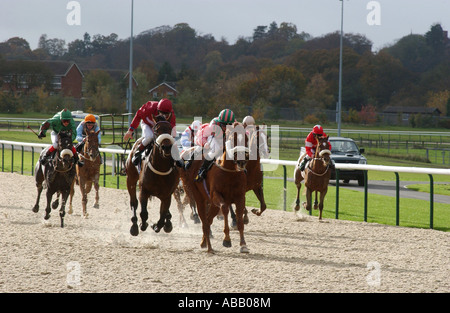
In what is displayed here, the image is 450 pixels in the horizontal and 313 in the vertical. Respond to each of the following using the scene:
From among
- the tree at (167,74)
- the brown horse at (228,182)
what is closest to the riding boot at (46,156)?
the brown horse at (228,182)

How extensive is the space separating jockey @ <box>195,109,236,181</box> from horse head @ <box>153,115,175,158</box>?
19.1 inches

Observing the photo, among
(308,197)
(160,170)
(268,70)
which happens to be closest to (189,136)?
(308,197)

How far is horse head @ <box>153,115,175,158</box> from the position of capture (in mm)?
8281

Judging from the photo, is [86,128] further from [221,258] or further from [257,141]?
[221,258]

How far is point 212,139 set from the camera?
28.9 ft

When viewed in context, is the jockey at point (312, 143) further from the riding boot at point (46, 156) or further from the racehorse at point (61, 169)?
the riding boot at point (46, 156)

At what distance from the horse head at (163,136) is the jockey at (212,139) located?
486mm

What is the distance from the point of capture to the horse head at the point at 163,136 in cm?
828

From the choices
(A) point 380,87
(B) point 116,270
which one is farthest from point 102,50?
(B) point 116,270

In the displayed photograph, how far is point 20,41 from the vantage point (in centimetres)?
12675

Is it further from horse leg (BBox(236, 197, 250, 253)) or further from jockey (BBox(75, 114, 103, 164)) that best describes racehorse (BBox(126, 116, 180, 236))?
jockey (BBox(75, 114, 103, 164))

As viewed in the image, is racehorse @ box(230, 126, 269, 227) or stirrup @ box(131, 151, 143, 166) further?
racehorse @ box(230, 126, 269, 227)

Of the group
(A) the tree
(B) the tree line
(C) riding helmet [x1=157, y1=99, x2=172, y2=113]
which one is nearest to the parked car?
(C) riding helmet [x1=157, y1=99, x2=172, y2=113]

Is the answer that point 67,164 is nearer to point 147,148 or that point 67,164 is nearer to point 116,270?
point 147,148
